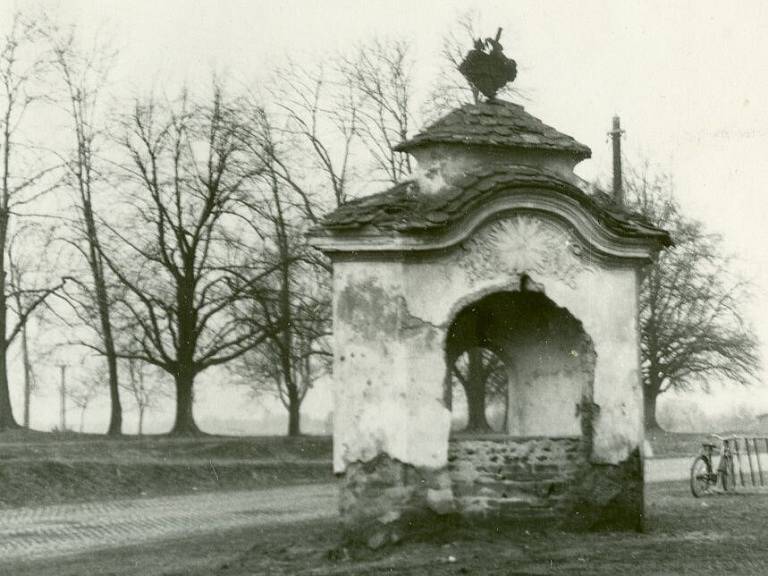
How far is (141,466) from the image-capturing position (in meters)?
24.0

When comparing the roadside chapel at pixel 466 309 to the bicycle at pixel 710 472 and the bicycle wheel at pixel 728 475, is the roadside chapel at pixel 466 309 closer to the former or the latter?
the bicycle at pixel 710 472

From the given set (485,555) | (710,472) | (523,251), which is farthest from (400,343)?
(710,472)

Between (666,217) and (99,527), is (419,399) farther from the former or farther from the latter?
(666,217)

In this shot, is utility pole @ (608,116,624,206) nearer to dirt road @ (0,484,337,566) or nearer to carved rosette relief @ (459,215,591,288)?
dirt road @ (0,484,337,566)

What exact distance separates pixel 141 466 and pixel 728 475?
11.7 m

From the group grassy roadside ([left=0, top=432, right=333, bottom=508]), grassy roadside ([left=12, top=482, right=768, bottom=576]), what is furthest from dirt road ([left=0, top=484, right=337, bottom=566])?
grassy roadside ([left=12, top=482, right=768, bottom=576])

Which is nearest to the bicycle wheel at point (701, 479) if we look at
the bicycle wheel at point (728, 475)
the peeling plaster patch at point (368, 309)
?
the bicycle wheel at point (728, 475)

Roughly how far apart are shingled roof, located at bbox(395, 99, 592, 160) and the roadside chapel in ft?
0.08

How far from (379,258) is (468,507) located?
266cm

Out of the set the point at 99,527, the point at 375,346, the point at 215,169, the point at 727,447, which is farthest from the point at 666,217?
the point at 375,346

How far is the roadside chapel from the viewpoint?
1171cm

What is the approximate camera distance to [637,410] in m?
12.4

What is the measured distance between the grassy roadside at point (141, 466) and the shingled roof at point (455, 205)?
11014 mm

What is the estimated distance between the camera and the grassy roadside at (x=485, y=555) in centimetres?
1023
